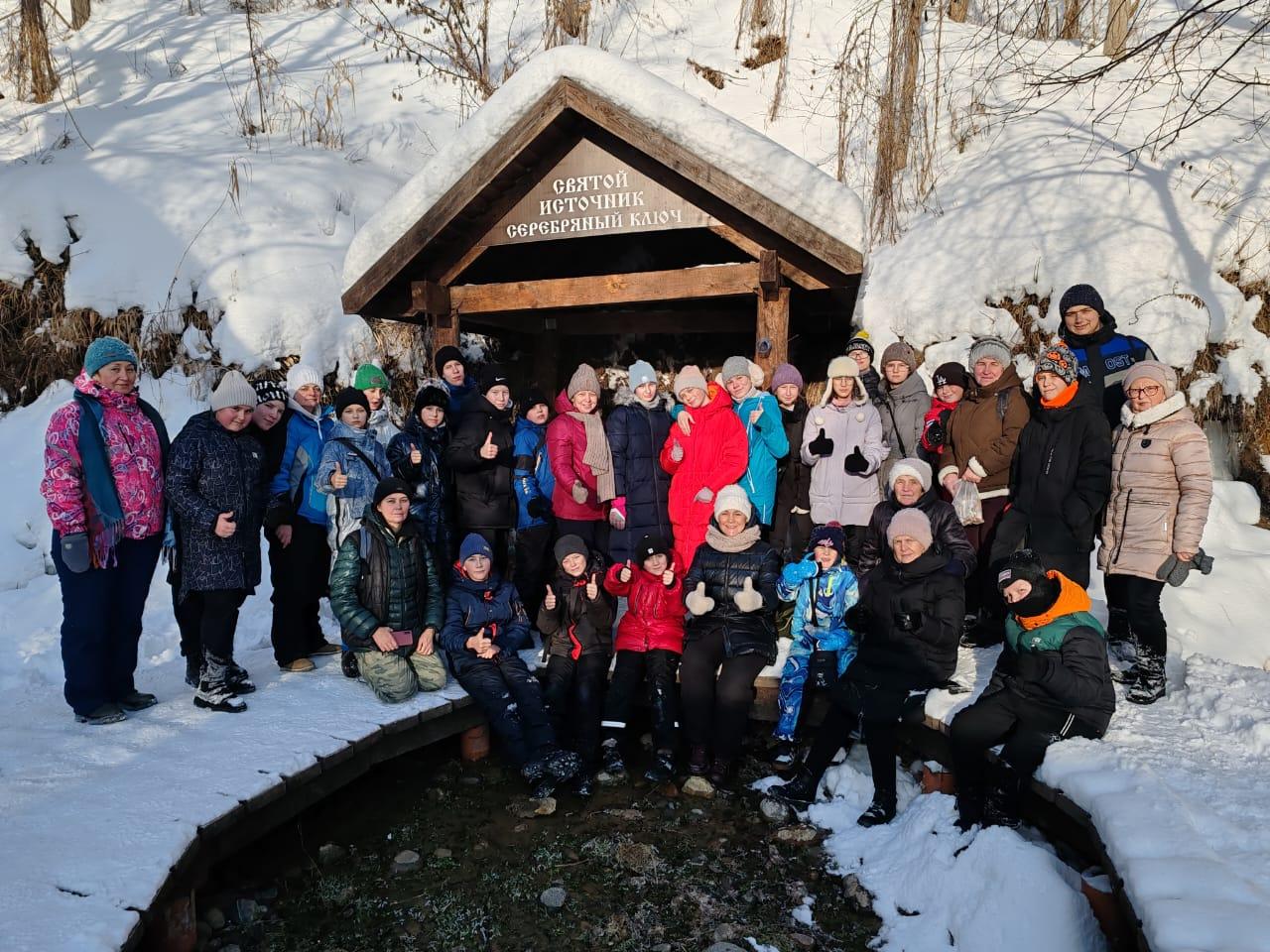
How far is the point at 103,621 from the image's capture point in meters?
4.34

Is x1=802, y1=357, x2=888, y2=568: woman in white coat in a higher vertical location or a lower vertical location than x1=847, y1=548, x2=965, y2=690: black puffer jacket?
higher

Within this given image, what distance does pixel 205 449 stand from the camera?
14.8 feet

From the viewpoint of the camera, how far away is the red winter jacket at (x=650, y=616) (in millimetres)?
5062

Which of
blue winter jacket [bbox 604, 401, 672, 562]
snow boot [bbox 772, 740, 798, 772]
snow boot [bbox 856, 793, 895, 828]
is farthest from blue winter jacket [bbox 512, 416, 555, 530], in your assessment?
snow boot [bbox 856, 793, 895, 828]

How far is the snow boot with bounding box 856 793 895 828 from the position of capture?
4.14m

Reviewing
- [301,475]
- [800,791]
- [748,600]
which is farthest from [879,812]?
[301,475]

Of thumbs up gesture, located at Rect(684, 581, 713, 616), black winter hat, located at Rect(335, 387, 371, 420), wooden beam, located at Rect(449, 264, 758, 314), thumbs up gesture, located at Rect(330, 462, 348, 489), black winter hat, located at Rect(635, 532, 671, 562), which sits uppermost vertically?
wooden beam, located at Rect(449, 264, 758, 314)

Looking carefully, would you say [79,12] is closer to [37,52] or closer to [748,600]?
[37,52]

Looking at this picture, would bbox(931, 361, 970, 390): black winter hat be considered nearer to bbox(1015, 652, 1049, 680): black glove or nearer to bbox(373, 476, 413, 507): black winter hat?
bbox(1015, 652, 1049, 680): black glove

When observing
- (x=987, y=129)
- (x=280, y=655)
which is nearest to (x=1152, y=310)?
(x=987, y=129)

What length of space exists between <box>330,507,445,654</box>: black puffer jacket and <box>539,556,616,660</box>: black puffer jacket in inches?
27.9

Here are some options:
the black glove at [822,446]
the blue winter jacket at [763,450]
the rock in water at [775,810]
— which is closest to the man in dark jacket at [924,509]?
the black glove at [822,446]

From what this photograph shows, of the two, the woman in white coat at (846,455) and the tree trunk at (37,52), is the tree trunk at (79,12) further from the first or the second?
the woman in white coat at (846,455)

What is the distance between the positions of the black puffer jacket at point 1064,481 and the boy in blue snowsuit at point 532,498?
296cm
